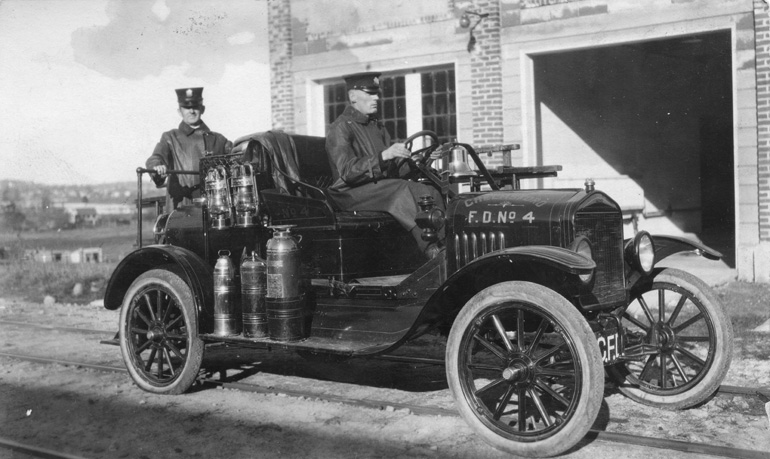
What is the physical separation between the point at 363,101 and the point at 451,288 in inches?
78.8

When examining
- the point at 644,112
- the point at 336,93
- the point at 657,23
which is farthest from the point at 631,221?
the point at 336,93

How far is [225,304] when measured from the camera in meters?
5.36

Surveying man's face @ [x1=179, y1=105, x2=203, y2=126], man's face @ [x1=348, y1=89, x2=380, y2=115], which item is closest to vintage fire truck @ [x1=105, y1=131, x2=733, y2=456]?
man's face @ [x1=348, y1=89, x2=380, y2=115]

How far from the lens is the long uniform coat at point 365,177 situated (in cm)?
531

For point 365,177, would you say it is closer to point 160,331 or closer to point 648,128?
point 160,331

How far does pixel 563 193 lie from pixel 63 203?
51.1 feet

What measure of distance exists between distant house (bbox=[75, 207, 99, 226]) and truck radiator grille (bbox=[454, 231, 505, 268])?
586 inches

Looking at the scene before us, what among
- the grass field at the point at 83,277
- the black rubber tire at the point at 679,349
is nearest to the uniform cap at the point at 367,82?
the black rubber tire at the point at 679,349

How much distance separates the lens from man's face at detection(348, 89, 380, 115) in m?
5.80

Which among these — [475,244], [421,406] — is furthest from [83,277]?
[475,244]

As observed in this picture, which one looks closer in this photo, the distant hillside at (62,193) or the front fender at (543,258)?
the front fender at (543,258)

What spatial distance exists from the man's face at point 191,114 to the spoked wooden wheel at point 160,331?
6.54 ft

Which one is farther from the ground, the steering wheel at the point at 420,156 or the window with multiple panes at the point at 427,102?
the window with multiple panes at the point at 427,102

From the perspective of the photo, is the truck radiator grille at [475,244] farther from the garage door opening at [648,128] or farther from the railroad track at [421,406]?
the garage door opening at [648,128]
